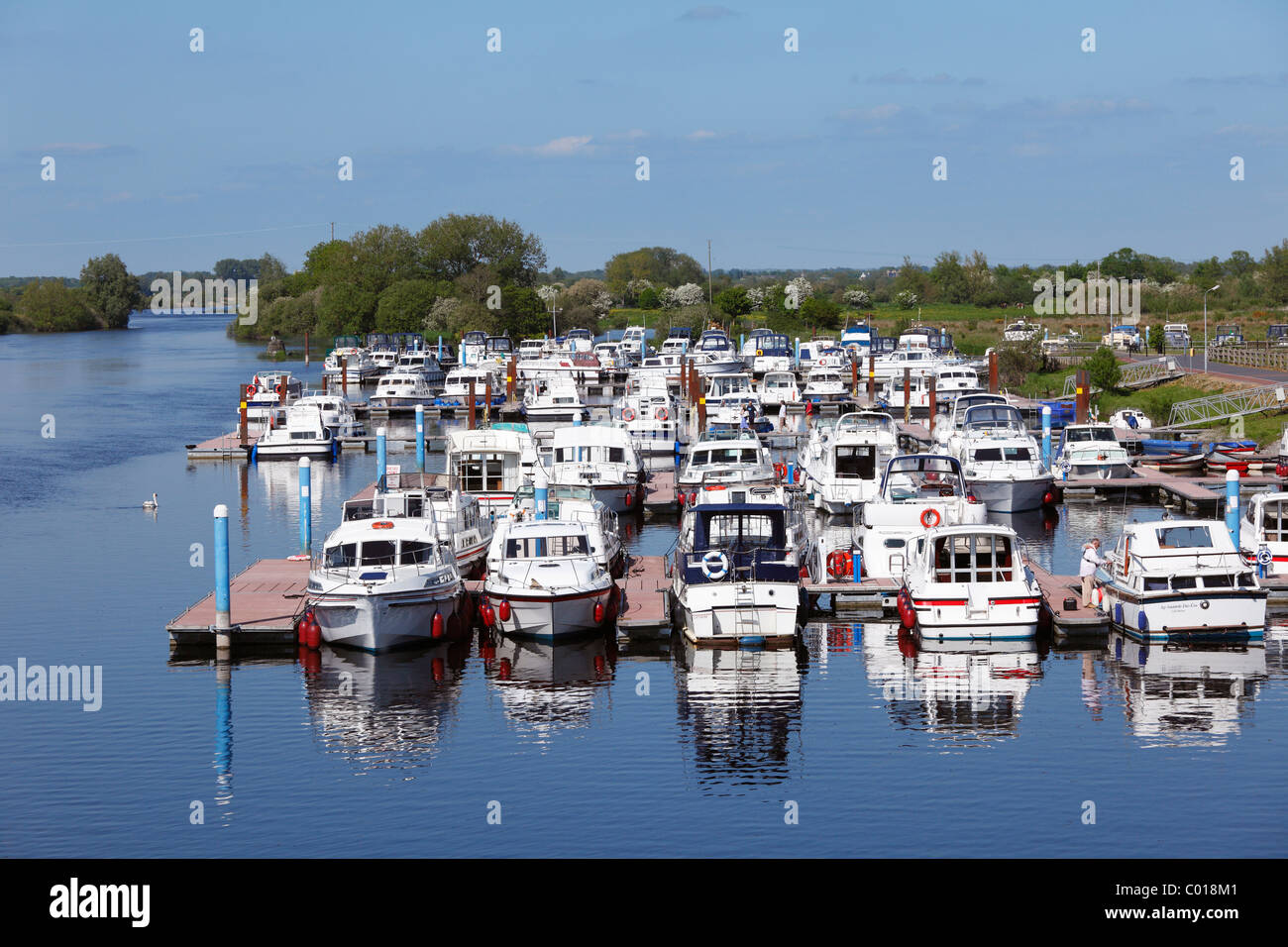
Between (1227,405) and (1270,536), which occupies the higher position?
(1227,405)

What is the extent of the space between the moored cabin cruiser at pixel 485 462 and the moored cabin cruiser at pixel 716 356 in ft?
179

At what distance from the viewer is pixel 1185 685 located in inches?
1194

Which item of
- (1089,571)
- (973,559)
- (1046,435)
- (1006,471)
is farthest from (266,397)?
(973,559)

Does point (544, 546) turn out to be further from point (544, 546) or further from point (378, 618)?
point (378, 618)

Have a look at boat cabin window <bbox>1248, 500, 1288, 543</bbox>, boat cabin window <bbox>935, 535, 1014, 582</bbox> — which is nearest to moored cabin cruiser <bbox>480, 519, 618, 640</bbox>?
boat cabin window <bbox>935, 535, 1014, 582</bbox>

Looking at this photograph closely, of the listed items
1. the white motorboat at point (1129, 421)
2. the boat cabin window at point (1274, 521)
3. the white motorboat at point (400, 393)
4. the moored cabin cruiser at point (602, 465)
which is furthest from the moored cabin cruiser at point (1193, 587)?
the white motorboat at point (400, 393)

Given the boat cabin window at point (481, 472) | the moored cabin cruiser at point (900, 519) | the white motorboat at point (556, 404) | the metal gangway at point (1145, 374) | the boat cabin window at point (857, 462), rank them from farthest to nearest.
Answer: the white motorboat at point (556, 404) → the metal gangway at point (1145, 374) → the boat cabin window at point (857, 462) → the boat cabin window at point (481, 472) → the moored cabin cruiser at point (900, 519)

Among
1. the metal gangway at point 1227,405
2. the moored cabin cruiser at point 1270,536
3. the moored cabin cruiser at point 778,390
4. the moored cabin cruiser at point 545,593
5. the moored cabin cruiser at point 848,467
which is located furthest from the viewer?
the moored cabin cruiser at point 778,390

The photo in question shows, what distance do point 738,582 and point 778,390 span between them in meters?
60.7

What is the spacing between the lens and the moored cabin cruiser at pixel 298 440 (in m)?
70.4

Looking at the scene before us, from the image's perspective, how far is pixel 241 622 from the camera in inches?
1313

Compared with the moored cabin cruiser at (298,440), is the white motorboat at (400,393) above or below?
above

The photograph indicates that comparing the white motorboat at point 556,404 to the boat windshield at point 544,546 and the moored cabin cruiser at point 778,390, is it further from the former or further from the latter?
the boat windshield at point 544,546
